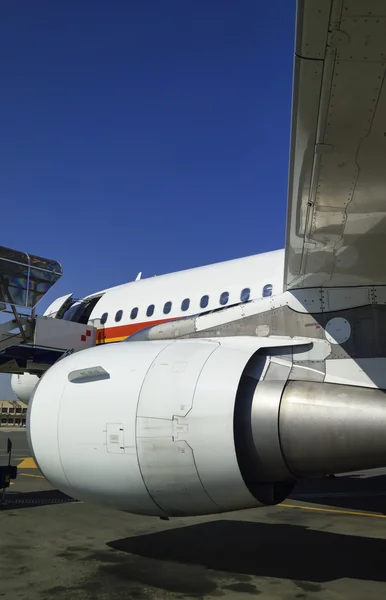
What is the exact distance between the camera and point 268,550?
259 inches

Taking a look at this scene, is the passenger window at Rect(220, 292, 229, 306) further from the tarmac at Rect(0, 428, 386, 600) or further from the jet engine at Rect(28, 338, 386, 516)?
the jet engine at Rect(28, 338, 386, 516)

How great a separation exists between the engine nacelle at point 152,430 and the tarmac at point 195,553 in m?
0.80

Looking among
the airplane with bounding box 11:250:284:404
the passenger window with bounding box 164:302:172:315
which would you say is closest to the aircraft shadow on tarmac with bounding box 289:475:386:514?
the airplane with bounding box 11:250:284:404

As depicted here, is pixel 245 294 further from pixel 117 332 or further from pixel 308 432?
pixel 308 432

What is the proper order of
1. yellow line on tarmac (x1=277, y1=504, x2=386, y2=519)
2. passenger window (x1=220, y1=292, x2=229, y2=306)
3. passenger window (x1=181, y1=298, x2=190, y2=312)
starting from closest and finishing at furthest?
yellow line on tarmac (x1=277, y1=504, x2=386, y2=519) < passenger window (x1=220, y1=292, x2=229, y2=306) < passenger window (x1=181, y1=298, x2=190, y2=312)

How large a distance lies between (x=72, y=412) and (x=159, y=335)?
5.22 feet

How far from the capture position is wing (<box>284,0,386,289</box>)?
274cm

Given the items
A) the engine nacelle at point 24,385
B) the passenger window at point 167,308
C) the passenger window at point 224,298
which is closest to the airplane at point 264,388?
the passenger window at point 224,298

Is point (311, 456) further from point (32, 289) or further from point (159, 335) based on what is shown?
point (32, 289)

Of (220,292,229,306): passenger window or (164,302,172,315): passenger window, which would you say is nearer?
(220,292,229,306): passenger window

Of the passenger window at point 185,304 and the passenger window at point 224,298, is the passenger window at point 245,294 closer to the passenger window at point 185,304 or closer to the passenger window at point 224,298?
the passenger window at point 224,298

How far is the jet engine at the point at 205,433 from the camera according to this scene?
16.0 ft

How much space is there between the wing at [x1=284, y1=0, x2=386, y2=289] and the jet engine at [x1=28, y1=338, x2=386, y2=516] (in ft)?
4.07

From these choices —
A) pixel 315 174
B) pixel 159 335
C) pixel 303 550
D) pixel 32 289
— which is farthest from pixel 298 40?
pixel 32 289
